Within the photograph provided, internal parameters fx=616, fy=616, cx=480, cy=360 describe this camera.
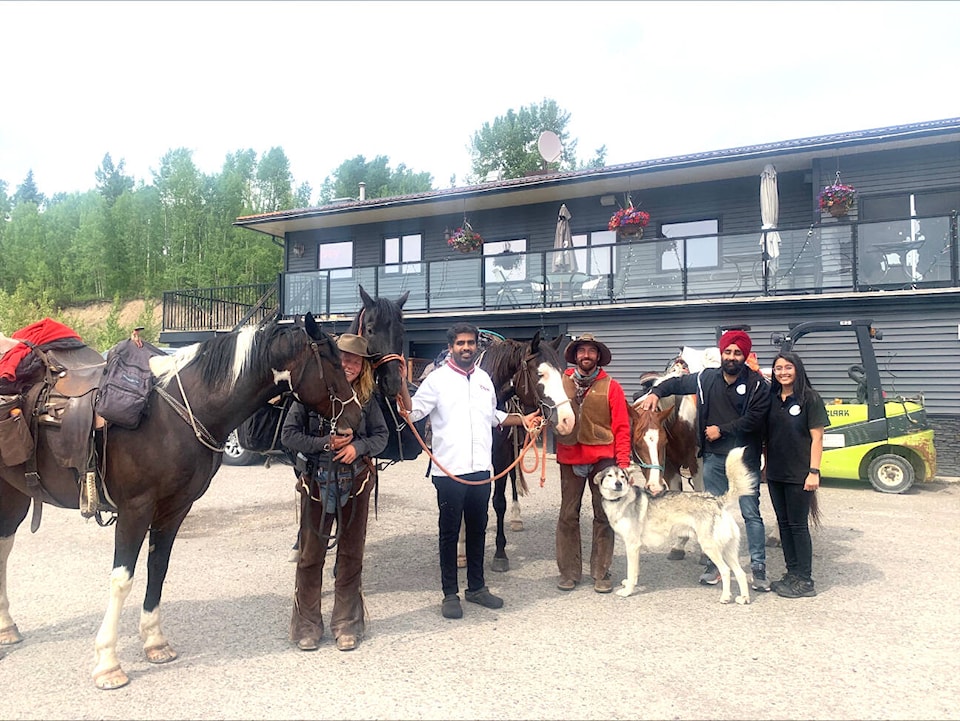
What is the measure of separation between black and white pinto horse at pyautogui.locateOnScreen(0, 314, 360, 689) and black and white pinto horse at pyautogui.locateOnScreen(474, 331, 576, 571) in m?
1.62

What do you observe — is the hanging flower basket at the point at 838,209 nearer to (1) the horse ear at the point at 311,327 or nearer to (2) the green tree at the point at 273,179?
(1) the horse ear at the point at 311,327

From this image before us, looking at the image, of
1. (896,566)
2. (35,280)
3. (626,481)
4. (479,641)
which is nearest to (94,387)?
(479,641)

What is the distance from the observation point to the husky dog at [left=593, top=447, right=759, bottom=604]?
4633 millimetres

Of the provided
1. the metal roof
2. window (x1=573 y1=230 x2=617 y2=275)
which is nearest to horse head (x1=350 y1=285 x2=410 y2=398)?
window (x1=573 y1=230 x2=617 y2=275)

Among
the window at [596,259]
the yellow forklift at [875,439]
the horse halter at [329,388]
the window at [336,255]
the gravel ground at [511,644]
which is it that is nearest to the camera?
the gravel ground at [511,644]

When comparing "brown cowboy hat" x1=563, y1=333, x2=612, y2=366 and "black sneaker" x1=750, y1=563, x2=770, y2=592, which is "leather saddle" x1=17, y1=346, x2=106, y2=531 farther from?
"black sneaker" x1=750, y1=563, x2=770, y2=592

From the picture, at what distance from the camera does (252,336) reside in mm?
3498

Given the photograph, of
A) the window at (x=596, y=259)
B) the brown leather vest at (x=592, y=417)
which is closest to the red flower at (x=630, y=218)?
the window at (x=596, y=259)

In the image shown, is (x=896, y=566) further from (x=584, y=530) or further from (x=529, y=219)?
(x=529, y=219)

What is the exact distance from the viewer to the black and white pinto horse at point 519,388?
4520mm

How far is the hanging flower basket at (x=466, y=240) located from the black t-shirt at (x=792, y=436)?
12283 mm

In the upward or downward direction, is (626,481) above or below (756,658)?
above

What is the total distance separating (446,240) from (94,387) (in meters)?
15.0

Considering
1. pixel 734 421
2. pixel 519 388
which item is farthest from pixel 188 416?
pixel 734 421
